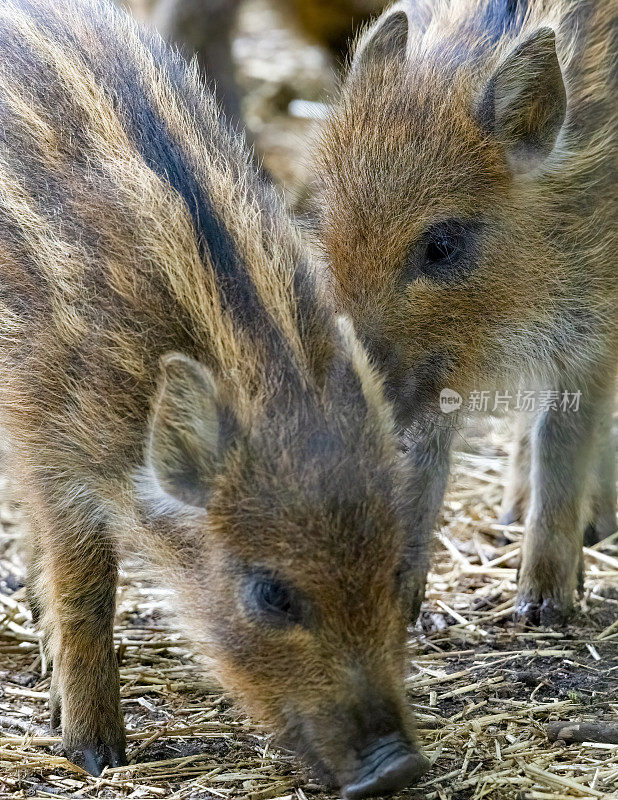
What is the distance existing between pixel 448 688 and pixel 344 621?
1.15 meters

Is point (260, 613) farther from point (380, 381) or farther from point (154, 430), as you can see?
point (380, 381)

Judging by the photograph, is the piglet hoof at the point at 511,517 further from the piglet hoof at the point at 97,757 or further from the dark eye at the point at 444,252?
the piglet hoof at the point at 97,757

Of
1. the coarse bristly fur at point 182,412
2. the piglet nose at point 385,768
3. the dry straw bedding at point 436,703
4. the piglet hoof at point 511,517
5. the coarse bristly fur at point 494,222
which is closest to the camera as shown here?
the piglet nose at point 385,768

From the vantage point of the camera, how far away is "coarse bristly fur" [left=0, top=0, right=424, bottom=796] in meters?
2.94

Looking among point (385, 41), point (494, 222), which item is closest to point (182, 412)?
point (494, 222)

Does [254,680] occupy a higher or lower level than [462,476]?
lower

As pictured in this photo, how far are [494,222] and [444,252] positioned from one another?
25 cm

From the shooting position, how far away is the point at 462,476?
6.12 meters

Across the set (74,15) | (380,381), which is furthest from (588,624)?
(74,15)

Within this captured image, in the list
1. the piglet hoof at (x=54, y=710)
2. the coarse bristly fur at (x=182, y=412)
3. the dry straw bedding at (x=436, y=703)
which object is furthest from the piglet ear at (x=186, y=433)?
the piglet hoof at (x=54, y=710)

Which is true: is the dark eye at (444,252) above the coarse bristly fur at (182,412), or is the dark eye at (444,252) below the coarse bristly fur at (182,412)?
above

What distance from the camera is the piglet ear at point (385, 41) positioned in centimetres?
442

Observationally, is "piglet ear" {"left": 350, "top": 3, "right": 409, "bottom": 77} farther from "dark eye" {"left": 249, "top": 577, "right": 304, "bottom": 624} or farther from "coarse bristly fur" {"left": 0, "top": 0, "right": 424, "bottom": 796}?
"dark eye" {"left": 249, "top": 577, "right": 304, "bottom": 624}

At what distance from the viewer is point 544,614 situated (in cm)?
447
